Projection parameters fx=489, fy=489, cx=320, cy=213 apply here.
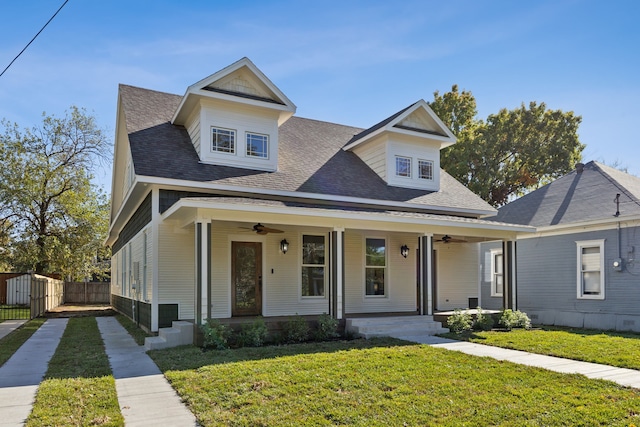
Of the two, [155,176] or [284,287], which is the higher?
[155,176]

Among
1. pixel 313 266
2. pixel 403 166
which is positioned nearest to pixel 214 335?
pixel 313 266

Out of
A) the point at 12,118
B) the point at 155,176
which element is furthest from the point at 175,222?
the point at 12,118

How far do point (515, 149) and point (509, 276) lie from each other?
58.0ft

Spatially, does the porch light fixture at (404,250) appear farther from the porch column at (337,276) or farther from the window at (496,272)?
the window at (496,272)

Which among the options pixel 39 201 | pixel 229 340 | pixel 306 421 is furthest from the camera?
pixel 39 201

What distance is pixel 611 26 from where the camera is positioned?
10039mm

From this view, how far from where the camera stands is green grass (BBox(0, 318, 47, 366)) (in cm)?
904

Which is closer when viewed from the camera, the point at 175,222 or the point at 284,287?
the point at 175,222

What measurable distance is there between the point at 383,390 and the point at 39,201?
26684mm

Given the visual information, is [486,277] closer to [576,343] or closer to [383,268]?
[383,268]

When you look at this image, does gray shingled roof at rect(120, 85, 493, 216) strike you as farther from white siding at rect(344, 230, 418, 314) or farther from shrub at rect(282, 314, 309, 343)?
shrub at rect(282, 314, 309, 343)

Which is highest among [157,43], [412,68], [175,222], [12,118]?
[12,118]

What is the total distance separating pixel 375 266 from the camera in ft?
45.3

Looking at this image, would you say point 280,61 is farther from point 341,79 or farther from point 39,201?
point 39,201
